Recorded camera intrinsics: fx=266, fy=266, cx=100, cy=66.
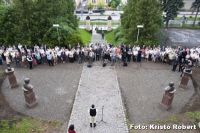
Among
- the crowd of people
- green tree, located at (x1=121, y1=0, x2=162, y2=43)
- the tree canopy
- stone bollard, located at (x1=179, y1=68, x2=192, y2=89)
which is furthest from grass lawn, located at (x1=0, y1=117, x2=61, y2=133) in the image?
green tree, located at (x1=121, y1=0, x2=162, y2=43)

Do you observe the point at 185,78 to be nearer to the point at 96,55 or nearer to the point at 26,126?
the point at 96,55

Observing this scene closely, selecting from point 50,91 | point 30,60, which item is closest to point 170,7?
point 30,60

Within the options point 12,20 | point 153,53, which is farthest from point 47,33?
point 153,53

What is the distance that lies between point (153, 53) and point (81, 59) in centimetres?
591

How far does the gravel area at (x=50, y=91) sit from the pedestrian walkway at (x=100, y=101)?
0.51 meters

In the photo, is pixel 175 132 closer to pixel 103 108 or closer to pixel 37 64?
pixel 103 108

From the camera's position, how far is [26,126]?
532 inches

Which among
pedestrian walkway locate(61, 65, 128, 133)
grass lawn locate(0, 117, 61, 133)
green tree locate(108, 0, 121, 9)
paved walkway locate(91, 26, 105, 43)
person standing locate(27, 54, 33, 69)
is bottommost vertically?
grass lawn locate(0, 117, 61, 133)

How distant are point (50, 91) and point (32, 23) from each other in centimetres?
929

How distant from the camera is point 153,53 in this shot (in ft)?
71.4

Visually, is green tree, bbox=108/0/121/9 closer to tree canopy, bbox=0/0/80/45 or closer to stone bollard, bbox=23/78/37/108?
tree canopy, bbox=0/0/80/45

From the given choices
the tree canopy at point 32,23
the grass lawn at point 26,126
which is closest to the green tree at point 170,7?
the tree canopy at point 32,23

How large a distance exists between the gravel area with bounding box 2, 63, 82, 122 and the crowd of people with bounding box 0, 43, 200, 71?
2.21 feet

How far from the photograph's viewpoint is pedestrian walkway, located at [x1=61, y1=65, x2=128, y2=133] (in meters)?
13.6
